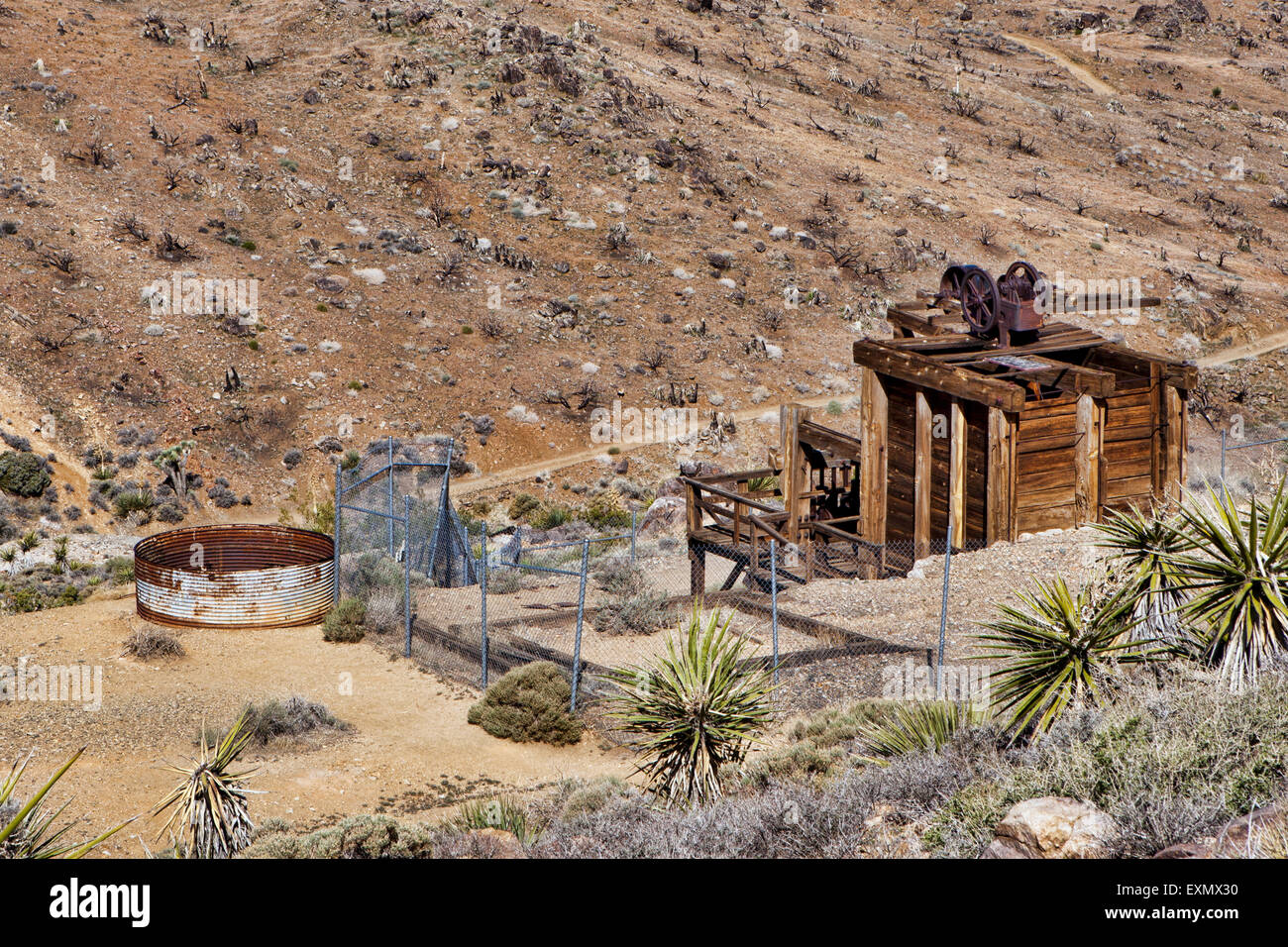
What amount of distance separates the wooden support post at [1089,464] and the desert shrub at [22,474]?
22971 millimetres

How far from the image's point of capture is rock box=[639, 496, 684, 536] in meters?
27.4

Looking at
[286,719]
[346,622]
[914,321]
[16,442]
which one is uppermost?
[914,321]

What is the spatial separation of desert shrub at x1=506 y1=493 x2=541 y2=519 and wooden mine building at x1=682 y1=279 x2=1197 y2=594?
1009 centimetres

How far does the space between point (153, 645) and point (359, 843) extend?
9.76 m

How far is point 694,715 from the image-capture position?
11109mm

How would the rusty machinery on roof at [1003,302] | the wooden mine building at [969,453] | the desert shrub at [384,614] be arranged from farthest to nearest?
the desert shrub at [384,614] → the rusty machinery on roof at [1003,302] → the wooden mine building at [969,453]

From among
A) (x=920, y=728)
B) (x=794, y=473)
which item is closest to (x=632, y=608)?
(x=794, y=473)

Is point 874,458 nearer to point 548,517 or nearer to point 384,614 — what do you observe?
point 384,614

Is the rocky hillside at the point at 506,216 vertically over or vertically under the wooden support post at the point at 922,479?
over

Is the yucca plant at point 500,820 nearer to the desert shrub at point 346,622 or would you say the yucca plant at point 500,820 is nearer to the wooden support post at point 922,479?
the desert shrub at point 346,622

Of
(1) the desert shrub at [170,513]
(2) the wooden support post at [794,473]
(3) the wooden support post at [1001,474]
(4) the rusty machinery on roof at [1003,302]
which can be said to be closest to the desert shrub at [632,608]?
(2) the wooden support post at [794,473]

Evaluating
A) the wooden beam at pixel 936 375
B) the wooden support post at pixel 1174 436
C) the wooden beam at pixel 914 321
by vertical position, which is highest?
the wooden beam at pixel 914 321

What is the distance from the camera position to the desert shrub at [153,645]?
1841cm

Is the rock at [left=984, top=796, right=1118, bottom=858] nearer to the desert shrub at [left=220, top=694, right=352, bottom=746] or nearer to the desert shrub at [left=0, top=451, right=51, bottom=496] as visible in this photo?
the desert shrub at [left=220, top=694, right=352, bottom=746]
